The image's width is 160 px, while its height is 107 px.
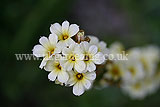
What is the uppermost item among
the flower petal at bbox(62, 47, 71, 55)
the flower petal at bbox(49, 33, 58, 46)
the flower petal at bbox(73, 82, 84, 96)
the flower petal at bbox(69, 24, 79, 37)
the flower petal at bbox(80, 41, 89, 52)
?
the flower petal at bbox(69, 24, 79, 37)

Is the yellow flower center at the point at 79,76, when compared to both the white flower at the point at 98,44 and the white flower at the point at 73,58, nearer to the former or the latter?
the white flower at the point at 73,58

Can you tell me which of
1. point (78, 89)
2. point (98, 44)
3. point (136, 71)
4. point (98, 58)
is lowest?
point (78, 89)

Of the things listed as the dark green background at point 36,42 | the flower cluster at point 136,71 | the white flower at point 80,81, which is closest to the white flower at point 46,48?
the white flower at point 80,81

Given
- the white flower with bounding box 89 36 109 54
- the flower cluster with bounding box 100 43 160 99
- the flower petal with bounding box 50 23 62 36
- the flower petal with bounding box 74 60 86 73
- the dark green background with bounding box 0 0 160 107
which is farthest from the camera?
the dark green background with bounding box 0 0 160 107

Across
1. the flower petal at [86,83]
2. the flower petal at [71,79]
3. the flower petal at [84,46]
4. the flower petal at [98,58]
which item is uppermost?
the flower petal at [84,46]

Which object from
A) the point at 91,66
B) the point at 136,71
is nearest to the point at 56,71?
the point at 91,66

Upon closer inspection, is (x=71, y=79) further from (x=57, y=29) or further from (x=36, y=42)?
(x=36, y=42)

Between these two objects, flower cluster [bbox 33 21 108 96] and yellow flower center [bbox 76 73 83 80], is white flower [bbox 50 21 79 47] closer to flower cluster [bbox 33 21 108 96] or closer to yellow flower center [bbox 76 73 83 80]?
flower cluster [bbox 33 21 108 96]

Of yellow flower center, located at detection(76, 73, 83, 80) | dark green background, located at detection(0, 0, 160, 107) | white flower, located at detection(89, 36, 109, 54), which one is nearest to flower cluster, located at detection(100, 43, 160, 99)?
dark green background, located at detection(0, 0, 160, 107)
